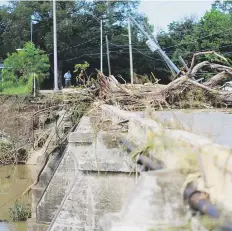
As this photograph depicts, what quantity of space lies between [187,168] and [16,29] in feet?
162

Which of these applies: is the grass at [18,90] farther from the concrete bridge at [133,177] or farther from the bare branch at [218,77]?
the concrete bridge at [133,177]

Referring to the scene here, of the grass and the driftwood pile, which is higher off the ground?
the grass

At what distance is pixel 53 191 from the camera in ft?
26.1

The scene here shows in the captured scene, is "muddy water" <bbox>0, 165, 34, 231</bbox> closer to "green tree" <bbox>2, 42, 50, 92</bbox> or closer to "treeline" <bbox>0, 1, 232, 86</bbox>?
"green tree" <bbox>2, 42, 50, 92</bbox>

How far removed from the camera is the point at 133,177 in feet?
15.9

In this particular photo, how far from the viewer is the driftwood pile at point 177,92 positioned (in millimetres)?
7895

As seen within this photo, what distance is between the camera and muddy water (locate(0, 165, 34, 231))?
14.5 metres

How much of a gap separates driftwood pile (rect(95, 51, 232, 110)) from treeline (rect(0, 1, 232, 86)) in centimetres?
3862

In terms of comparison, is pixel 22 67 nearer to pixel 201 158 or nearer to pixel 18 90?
pixel 18 90

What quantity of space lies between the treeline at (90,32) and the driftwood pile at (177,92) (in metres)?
38.6

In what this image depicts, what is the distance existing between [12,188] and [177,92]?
1370 centimetres

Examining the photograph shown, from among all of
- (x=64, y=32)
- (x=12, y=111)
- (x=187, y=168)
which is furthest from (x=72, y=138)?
(x=64, y=32)

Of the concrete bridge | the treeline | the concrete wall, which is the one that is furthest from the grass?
the concrete wall

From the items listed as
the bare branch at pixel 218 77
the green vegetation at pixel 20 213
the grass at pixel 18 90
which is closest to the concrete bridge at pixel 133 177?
the bare branch at pixel 218 77
